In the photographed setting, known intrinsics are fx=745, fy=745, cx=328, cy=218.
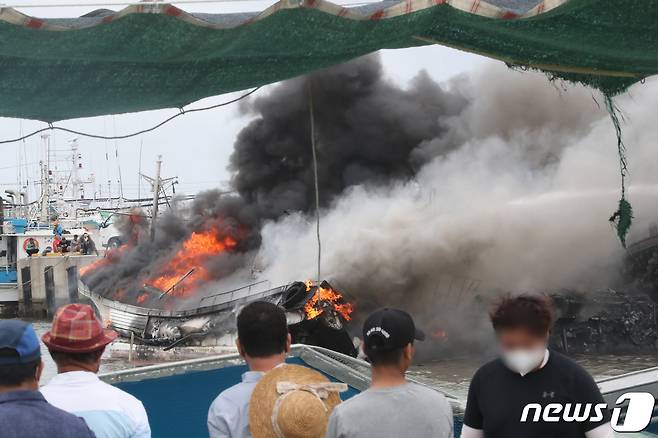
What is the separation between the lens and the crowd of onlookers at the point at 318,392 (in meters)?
2.68

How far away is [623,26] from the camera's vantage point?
5.41 m

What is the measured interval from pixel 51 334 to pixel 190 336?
834 inches

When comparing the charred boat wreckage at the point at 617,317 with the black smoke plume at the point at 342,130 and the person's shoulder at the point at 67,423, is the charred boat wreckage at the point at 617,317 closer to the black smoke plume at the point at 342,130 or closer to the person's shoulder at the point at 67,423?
the black smoke plume at the point at 342,130

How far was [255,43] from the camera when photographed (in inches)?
206

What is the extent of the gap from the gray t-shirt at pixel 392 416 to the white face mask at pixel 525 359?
35cm

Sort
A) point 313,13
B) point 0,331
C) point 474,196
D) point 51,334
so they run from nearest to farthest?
1. point 0,331
2. point 51,334
3. point 313,13
4. point 474,196

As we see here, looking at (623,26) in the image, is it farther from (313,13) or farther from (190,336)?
(190,336)

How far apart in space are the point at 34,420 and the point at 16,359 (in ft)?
0.79

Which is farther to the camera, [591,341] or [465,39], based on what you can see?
[591,341]

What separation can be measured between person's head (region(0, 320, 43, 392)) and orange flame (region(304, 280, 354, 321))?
1754 cm

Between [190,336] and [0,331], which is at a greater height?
[0,331]

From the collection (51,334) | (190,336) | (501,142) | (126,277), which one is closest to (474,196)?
(501,142)

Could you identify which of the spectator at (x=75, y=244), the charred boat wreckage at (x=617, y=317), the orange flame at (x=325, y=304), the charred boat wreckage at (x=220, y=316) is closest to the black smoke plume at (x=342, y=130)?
the charred boat wreckage at (x=220, y=316)

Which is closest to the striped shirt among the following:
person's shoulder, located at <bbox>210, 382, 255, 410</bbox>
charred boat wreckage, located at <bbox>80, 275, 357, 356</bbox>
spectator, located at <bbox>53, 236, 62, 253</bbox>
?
person's shoulder, located at <bbox>210, 382, 255, 410</bbox>
